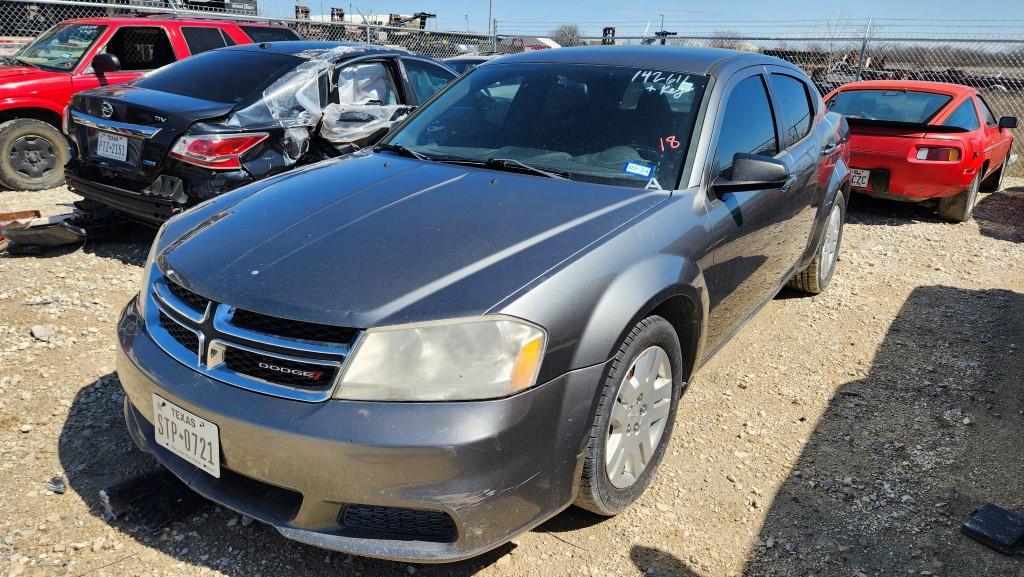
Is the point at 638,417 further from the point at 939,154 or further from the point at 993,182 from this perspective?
the point at 993,182

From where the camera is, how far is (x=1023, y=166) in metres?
11.1

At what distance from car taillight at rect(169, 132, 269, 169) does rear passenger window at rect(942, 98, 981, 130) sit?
667 cm

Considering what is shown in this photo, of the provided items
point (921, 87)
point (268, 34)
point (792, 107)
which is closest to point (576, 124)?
point (792, 107)

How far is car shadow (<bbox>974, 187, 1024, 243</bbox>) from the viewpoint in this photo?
7284mm

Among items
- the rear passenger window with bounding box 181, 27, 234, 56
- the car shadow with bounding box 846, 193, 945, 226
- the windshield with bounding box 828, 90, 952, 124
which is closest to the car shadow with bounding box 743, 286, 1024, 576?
the car shadow with bounding box 846, 193, 945, 226

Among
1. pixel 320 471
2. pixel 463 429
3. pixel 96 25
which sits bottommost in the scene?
pixel 320 471

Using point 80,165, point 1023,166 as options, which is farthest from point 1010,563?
point 1023,166

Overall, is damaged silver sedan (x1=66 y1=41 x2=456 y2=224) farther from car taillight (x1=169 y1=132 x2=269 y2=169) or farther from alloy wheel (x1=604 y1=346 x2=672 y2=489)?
alloy wheel (x1=604 y1=346 x2=672 y2=489)

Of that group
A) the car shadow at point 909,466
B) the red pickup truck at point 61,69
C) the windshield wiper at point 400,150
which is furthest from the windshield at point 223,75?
the car shadow at point 909,466

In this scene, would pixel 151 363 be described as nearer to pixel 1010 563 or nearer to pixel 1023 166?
pixel 1010 563

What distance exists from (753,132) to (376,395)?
2.38m

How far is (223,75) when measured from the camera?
210 inches

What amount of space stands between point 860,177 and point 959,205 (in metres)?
1.22

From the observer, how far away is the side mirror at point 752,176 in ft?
9.48
